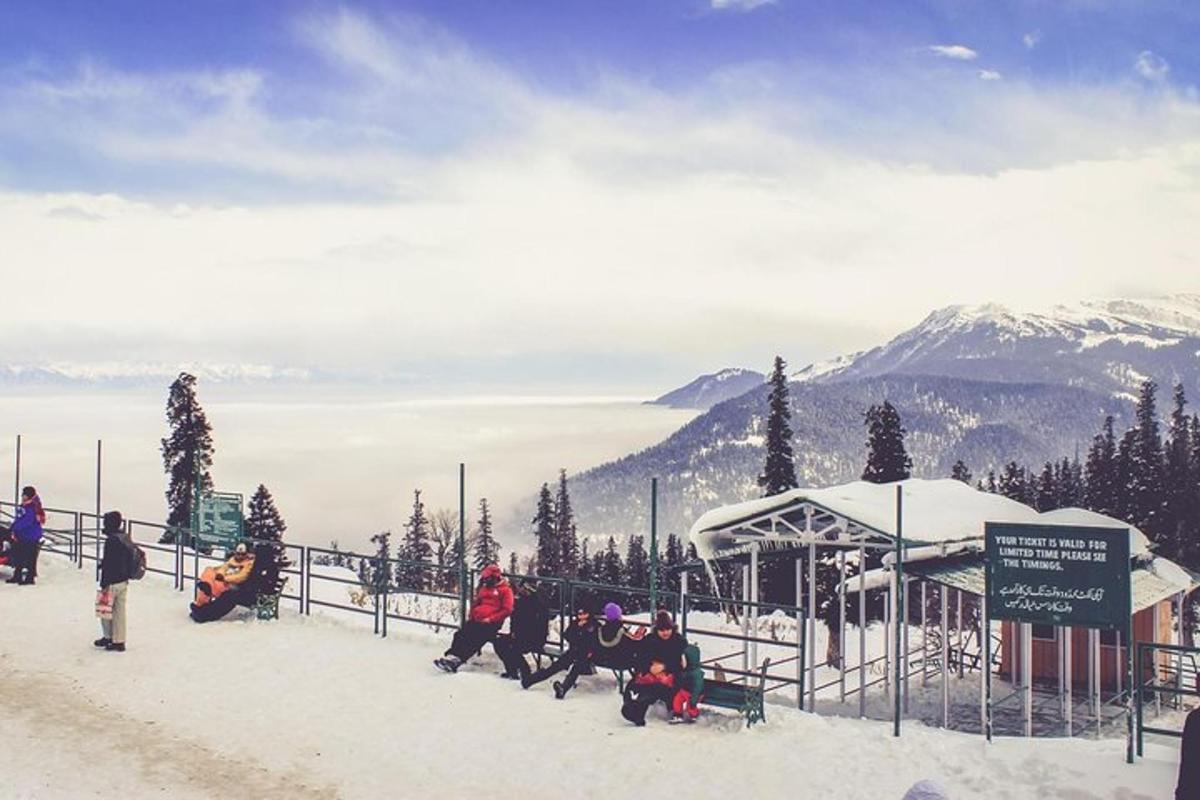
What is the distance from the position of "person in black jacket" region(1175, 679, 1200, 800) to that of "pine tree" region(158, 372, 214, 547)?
53255 mm

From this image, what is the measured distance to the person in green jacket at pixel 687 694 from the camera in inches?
502

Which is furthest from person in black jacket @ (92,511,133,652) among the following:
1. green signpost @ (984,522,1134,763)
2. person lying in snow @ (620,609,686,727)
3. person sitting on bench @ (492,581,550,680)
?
green signpost @ (984,522,1134,763)

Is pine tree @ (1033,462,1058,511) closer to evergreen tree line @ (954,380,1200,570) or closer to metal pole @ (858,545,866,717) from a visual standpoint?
evergreen tree line @ (954,380,1200,570)

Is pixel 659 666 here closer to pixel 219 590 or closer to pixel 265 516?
pixel 219 590

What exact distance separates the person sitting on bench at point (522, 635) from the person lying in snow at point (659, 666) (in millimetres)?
2071

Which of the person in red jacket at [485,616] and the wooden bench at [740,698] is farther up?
the person in red jacket at [485,616]

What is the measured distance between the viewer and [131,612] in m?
18.6

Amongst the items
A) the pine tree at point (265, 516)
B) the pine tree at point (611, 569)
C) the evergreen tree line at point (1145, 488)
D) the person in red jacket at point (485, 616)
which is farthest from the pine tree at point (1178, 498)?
the person in red jacket at point (485, 616)

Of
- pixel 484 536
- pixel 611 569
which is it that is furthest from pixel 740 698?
pixel 611 569

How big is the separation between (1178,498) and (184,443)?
212 feet

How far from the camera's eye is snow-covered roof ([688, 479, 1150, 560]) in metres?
20.2

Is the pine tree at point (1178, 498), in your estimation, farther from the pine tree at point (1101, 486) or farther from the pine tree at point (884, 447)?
the pine tree at point (884, 447)

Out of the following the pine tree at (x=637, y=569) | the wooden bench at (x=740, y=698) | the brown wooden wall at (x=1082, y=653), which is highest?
the wooden bench at (x=740, y=698)

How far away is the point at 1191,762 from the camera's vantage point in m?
6.43
